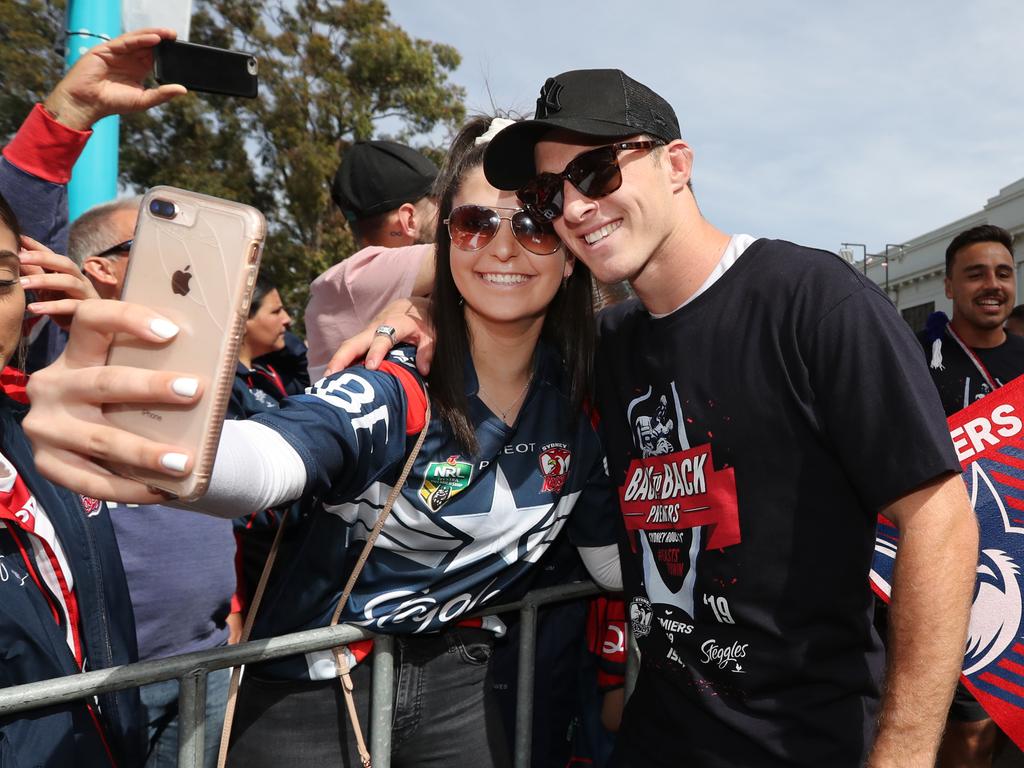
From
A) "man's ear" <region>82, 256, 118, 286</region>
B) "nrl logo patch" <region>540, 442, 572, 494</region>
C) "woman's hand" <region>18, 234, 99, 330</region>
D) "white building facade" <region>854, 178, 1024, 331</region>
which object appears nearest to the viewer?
"woman's hand" <region>18, 234, 99, 330</region>

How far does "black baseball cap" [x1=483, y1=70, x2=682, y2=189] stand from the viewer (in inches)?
80.0

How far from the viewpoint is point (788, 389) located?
5.88 ft

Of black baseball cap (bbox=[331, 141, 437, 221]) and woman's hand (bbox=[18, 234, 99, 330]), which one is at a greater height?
black baseball cap (bbox=[331, 141, 437, 221])

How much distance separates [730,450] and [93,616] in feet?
4.91

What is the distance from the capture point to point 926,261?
4494cm

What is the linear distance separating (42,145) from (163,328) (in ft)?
5.08

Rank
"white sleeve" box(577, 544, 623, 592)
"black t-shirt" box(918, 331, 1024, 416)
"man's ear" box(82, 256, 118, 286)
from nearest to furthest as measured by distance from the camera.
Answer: "white sleeve" box(577, 544, 623, 592) → "man's ear" box(82, 256, 118, 286) → "black t-shirt" box(918, 331, 1024, 416)

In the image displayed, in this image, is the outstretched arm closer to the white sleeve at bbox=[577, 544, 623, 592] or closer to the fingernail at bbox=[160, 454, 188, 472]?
the white sleeve at bbox=[577, 544, 623, 592]

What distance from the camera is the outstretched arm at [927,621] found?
162cm

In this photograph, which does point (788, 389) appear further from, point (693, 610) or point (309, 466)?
point (309, 466)

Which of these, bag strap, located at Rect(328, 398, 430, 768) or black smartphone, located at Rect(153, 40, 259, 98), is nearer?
bag strap, located at Rect(328, 398, 430, 768)

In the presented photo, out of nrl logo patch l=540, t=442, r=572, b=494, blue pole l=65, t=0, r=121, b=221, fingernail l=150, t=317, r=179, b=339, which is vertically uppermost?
blue pole l=65, t=0, r=121, b=221

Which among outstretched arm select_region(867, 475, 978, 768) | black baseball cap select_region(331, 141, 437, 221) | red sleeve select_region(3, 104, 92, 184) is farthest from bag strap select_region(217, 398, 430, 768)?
black baseball cap select_region(331, 141, 437, 221)

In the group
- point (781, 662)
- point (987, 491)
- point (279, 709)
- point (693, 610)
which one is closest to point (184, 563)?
point (279, 709)
